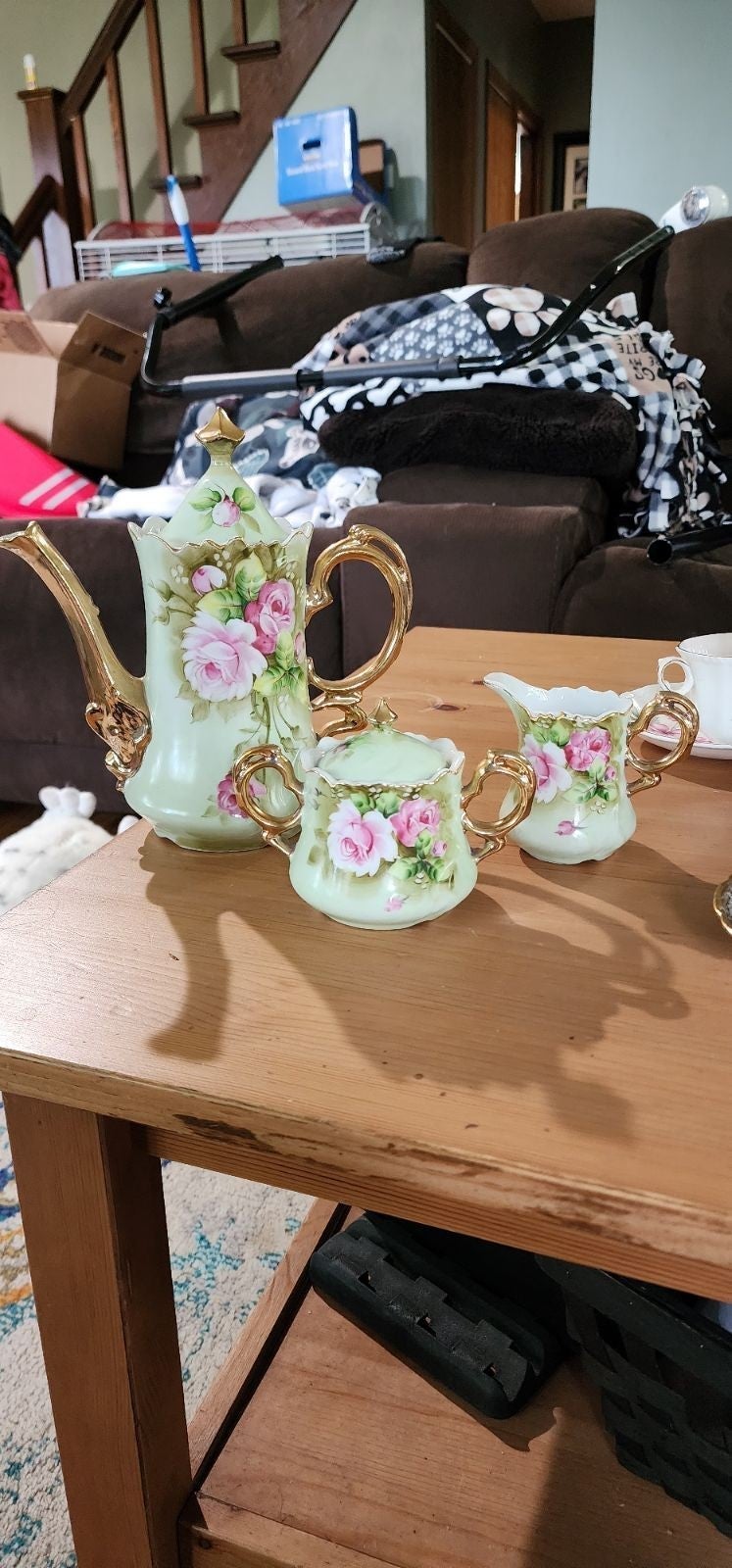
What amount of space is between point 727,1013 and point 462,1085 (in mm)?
112

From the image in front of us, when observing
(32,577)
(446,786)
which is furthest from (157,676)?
(32,577)

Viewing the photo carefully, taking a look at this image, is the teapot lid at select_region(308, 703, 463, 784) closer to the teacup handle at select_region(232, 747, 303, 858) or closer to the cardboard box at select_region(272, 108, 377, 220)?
the teacup handle at select_region(232, 747, 303, 858)

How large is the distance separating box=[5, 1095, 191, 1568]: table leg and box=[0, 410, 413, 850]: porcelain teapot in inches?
6.5

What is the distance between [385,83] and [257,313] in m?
1.78

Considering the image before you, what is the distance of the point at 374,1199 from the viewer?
36 cm

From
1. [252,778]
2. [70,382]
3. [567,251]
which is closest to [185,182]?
[70,382]

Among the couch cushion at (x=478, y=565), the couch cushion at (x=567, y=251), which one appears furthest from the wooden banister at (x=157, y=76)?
the couch cushion at (x=478, y=565)

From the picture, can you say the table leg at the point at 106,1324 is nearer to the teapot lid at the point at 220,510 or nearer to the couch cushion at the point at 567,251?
the teapot lid at the point at 220,510

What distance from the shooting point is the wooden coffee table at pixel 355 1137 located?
32cm

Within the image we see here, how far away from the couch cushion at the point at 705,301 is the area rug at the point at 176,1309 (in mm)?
1451

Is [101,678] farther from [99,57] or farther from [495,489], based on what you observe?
[99,57]

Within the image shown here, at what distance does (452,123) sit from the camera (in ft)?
11.6

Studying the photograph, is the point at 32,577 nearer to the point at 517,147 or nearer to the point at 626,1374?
the point at 626,1374

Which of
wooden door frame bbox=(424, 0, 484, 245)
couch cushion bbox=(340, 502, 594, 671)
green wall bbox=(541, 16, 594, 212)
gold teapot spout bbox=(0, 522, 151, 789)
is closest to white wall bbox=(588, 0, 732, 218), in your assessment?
wooden door frame bbox=(424, 0, 484, 245)
